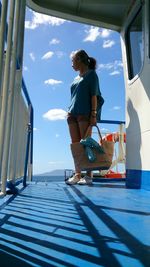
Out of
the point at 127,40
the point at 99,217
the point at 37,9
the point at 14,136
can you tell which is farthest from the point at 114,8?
the point at 99,217

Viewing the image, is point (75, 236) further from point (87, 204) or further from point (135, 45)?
point (135, 45)

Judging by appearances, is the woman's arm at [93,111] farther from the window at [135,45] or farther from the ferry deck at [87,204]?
the window at [135,45]

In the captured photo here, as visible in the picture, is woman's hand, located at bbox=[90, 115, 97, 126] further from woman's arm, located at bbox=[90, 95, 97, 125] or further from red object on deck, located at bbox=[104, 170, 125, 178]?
red object on deck, located at bbox=[104, 170, 125, 178]

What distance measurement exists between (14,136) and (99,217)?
981mm

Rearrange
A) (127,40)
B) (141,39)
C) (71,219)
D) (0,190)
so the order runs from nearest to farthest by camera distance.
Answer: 1. (71,219)
2. (0,190)
3. (141,39)
4. (127,40)

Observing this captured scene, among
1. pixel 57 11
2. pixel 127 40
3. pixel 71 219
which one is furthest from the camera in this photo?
pixel 57 11

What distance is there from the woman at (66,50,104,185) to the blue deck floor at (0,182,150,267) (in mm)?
1381

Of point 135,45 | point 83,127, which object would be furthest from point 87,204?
point 135,45

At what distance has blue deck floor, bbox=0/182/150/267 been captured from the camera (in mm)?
664

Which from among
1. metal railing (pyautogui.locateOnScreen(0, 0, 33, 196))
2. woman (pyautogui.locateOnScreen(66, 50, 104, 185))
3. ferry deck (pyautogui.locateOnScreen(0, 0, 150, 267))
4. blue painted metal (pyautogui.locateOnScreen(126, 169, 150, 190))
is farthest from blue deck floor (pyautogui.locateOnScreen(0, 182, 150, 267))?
woman (pyautogui.locateOnScreen(66, 50, 104, 185))

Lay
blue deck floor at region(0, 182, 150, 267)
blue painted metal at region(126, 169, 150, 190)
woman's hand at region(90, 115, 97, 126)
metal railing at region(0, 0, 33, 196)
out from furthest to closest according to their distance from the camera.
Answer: woman's hand at region(90, 115, 97, 126)
blue painted metal at region(126, 169, 150, 190)
metal railing at region(0, 0, 33, 196)
blue deck floor at region(0, 182, 150, 267)

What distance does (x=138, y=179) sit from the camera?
8.28 ft

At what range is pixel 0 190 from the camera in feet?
5.42

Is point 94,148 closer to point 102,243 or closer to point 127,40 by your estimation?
point 127,40
